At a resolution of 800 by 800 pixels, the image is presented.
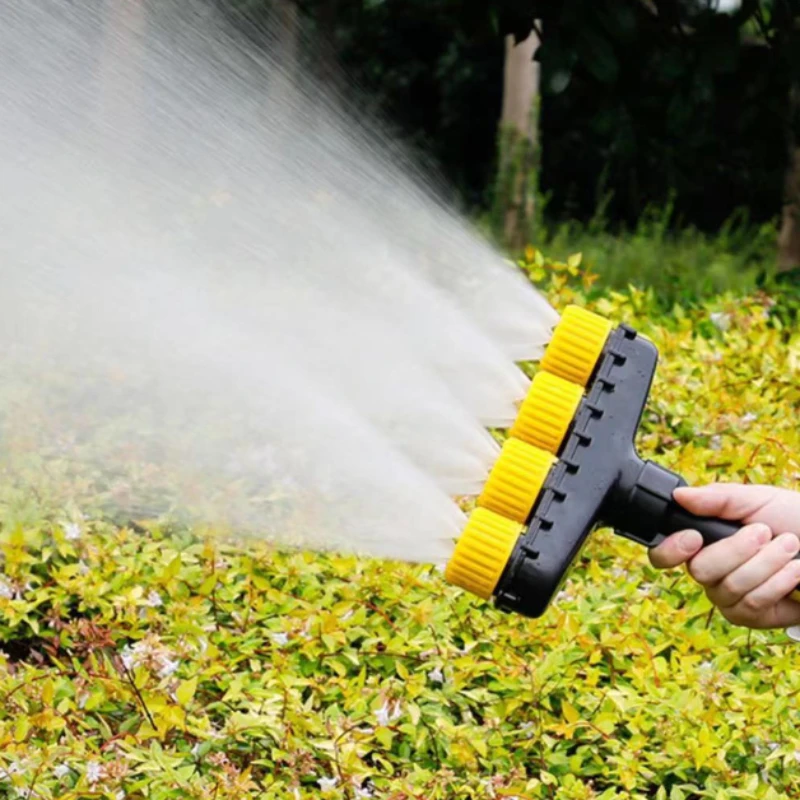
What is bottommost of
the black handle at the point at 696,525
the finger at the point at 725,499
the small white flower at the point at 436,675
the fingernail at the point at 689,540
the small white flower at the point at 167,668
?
the small white flower at the point at 167,668

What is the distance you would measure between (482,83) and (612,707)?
32.9 feet

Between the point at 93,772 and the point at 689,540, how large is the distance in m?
1.00

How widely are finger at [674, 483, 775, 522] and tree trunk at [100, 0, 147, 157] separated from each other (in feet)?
5.67

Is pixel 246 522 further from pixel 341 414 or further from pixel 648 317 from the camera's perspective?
pixel 648 317

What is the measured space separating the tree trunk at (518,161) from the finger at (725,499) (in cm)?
664

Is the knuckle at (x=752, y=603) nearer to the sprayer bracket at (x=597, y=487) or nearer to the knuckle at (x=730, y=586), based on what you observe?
the knuckle at (x=730, y=586)

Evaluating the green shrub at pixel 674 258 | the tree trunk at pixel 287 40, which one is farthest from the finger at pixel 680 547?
the green shrub at pixel 674 258

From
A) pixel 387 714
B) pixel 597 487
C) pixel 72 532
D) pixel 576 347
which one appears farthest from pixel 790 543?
pixel 72 532

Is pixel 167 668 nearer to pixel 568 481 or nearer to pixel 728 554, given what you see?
pixel 568 481

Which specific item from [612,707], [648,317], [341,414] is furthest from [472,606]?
[648,317]

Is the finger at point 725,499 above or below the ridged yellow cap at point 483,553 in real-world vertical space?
above

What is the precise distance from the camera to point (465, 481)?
2051 mm

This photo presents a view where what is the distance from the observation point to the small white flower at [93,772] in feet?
7.10

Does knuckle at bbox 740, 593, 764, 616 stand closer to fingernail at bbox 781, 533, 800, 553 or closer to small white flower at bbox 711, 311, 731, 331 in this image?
fingernail at bbox 781, 533, 800, 553
